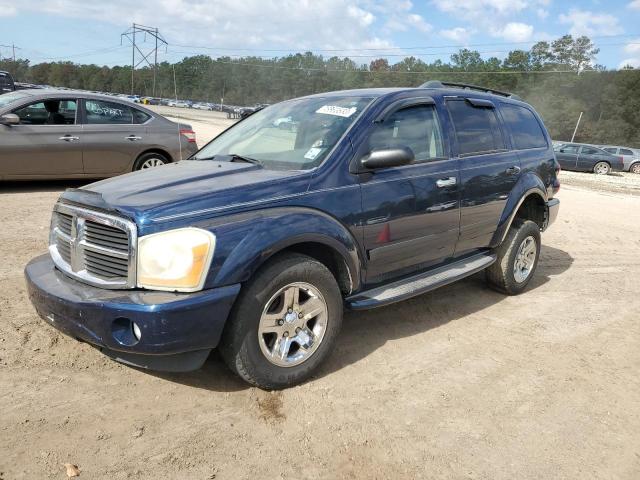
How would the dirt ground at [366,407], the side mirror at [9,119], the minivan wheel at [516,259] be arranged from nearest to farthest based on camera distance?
the dirt ground at [366,407], the minivan wheel at [516,259], the side mirror at [9,119]

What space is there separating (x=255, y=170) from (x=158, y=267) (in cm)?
105

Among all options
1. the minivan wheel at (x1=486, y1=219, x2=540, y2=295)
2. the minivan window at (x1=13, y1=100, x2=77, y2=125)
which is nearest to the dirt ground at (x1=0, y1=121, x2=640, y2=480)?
the minivan wheel at (x1=486, y1=219, x2=540, y2=295)

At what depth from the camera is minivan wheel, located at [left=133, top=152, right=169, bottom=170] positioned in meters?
8.80

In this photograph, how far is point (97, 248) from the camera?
9.68ft

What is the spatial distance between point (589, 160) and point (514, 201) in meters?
24.3

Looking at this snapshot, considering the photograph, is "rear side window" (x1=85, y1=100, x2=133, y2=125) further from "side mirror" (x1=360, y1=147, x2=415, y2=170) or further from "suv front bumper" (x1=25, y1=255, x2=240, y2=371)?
"side mirror" (x1=360, y1=147, x2=415, y2=170)

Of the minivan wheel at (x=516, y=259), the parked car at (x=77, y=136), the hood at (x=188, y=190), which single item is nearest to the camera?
the hood at (x=188, y=190)

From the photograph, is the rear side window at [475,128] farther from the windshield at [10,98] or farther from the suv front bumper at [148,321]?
the windshield at [10,98]

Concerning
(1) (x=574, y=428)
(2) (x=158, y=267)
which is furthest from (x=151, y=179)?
(1) (x=574, y=428)

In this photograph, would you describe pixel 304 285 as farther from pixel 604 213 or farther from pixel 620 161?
pixel 620 161

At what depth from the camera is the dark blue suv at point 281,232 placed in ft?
9.00

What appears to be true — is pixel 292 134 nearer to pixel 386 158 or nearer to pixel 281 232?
pixel 386 158

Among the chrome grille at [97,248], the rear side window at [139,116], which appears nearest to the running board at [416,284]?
the chrome grille at [97,248]

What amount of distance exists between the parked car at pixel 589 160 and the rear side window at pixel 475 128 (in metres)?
23.5
